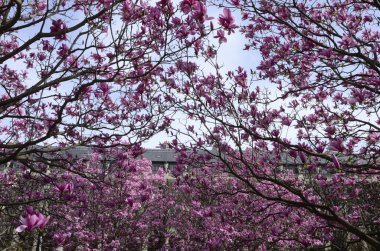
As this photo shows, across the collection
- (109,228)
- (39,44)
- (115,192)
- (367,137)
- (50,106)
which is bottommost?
(109,228)

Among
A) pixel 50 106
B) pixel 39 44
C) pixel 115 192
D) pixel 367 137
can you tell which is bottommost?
pixel 115 192

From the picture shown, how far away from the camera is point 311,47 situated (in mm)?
5785

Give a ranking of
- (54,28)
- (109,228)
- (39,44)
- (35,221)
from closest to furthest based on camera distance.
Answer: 1. (35,221)
2. (54,28)
3. (39,44)
4. (109,228)

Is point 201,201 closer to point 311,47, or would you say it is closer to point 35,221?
point 311,47

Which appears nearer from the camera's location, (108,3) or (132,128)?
(108,3)

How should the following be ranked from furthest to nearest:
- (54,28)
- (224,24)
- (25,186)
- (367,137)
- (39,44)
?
(25,186) → (39,44) → (367,137) → (54,28) → (224,24)

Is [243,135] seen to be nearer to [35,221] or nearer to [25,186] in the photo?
[35,221]

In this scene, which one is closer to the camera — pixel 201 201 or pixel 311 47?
pixel 311 47

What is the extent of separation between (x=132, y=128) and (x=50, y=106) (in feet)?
10.1

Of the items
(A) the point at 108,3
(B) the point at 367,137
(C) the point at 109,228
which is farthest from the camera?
(C) the point at 109,228

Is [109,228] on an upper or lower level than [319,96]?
lower

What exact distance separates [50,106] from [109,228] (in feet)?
18.3

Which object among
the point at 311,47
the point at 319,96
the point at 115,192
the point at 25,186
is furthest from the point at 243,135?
the point at 25,186

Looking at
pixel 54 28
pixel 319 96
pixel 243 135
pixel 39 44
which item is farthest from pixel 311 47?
pixel 39 44
